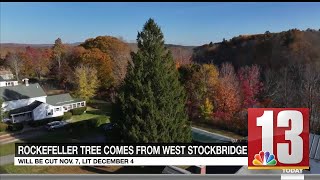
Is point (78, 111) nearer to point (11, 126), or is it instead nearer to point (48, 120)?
point (48, 120)

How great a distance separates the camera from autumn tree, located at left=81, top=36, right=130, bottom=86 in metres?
5.62

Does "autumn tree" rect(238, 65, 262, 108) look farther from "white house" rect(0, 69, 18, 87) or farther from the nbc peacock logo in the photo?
"white house" rect(0, 69, 18, 87)

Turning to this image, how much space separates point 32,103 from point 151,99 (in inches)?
52.1

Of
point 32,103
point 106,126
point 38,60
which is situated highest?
point 38,60

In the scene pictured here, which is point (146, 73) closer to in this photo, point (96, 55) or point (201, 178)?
point (96, 55)

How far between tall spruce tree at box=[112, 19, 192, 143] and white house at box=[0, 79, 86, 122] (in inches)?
21.4

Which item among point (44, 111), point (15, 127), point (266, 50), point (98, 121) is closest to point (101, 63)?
point (98, 121)

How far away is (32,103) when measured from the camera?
18.5 ft

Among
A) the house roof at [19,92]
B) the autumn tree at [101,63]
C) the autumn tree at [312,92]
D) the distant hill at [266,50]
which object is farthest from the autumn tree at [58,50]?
the autumn tree at [312,92]

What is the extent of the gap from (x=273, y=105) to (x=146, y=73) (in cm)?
144

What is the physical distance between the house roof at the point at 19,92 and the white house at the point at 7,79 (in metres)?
0.05

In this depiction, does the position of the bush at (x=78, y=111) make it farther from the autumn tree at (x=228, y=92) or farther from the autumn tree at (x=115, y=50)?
the autumn tree at (x=228, y=92)

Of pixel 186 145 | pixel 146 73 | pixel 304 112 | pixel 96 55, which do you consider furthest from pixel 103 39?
pixel 304 112

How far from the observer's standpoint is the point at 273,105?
5516 millimetres
